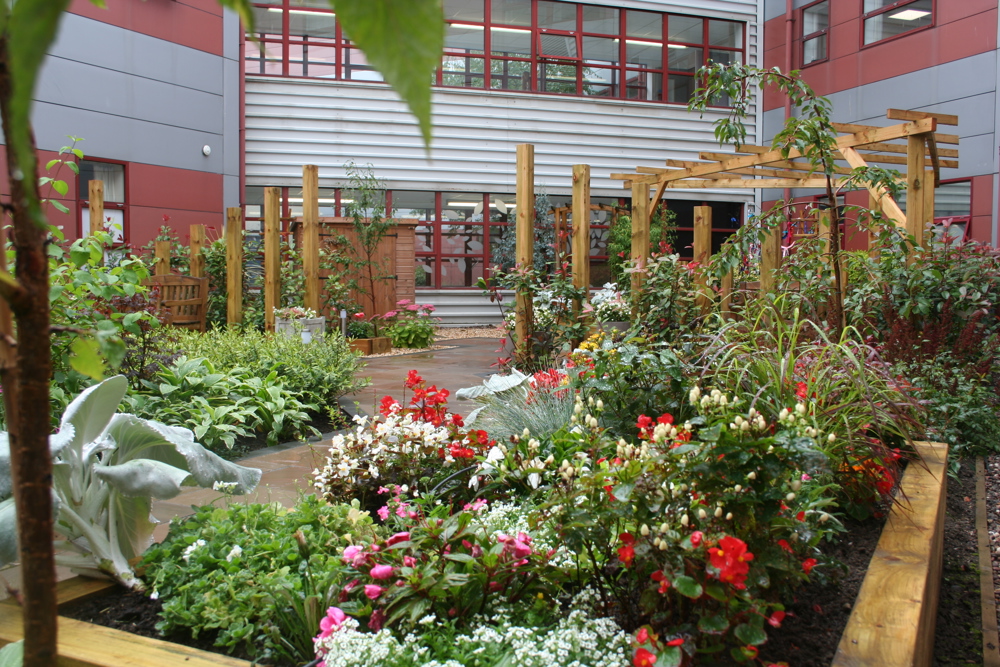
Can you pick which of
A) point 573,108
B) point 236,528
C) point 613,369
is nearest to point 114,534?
point 236,528

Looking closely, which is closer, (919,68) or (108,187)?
(108,187)

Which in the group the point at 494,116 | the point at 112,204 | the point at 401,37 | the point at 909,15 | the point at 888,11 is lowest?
the point at 401,37

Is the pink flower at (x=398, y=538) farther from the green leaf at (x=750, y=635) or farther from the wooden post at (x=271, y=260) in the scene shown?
the wooden post at (x=271, y=260)

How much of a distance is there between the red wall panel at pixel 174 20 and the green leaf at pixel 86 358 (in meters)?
12.3

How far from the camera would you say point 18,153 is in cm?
24

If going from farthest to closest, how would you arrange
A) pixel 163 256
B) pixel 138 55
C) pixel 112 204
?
1. pixel 138 55
2. pixel 112 204
3. pixel 163 256

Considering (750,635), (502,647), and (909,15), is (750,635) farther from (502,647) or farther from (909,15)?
(909,15)

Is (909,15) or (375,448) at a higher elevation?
(909,15)

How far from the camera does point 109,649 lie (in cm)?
189

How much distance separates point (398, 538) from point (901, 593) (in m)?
1.30

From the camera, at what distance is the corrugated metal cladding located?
13.9 metres

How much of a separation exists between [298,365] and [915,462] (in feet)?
13.9

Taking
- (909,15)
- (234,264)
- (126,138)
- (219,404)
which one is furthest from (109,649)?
(909,15)

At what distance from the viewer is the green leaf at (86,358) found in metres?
0.50
